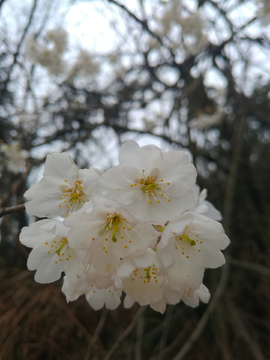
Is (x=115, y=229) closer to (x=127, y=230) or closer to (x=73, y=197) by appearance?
(x=127, y=230)

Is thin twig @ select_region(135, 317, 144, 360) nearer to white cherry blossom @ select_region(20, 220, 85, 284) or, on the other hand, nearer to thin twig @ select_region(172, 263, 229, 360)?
thin twig @ select_region(172, 263, 229, 360)

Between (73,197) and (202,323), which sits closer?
(73,197)

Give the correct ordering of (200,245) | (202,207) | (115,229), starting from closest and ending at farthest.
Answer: (115,229), (200,245), (202,207)

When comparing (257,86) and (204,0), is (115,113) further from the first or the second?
(257,86)

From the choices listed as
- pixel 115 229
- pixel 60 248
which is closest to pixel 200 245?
pixel 115 229

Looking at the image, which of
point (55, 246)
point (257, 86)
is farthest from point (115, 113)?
point (55, 246)

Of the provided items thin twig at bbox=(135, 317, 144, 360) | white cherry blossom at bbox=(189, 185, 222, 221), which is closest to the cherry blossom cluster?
white cherry blossom at bbox=(189, 185, 222, 221)

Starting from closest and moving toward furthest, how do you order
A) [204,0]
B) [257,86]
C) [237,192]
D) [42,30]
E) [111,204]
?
[111,204] → [204,0] → [237,192] → [42,30] → [257,86]
